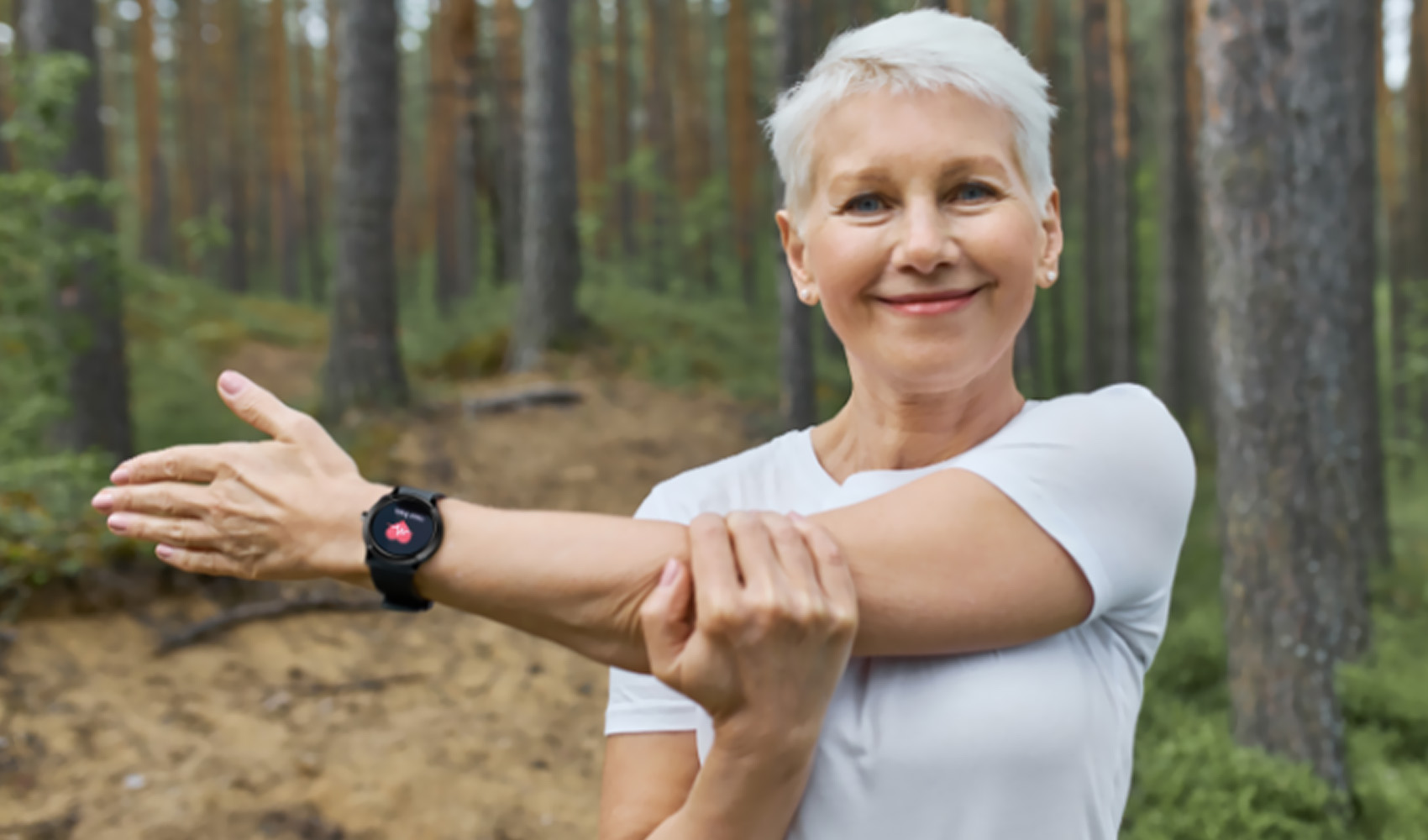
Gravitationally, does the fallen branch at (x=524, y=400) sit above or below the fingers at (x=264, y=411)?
below

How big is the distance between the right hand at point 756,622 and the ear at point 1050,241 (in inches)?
24.4

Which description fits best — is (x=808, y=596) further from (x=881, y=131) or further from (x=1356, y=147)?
(x=1356, y=147)

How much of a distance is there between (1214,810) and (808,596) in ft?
12.5

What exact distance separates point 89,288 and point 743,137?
16.4 metres

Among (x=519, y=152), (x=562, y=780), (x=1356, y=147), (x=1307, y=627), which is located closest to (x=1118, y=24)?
(x=1356, y=147)

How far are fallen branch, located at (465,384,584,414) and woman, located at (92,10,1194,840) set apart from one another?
770cm

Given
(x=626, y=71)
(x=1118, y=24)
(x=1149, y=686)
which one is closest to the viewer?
(x=1149, y=686)

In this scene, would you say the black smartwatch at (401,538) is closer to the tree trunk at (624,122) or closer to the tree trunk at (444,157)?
the tree trunk at (444,157)

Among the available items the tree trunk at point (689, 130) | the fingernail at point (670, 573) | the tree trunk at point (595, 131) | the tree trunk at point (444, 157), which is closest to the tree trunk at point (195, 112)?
the tree trunk at point (444, 157)

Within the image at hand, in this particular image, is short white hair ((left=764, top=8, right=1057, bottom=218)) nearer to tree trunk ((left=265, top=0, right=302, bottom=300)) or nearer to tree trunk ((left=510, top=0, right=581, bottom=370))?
tree trunk ((left=510, top=0, right=581, bottom=370))

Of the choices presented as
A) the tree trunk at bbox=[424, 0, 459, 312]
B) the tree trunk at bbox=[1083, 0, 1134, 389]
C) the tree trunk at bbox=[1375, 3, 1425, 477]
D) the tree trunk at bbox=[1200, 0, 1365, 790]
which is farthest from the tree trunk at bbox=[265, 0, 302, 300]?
the tree trunk at bbox=[1200, 0, 1365, 790]

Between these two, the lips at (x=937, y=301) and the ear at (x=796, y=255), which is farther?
the ear at (x=796, y=255)

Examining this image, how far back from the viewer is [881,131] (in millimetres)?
1316

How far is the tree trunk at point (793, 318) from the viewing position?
9266 millimetres
